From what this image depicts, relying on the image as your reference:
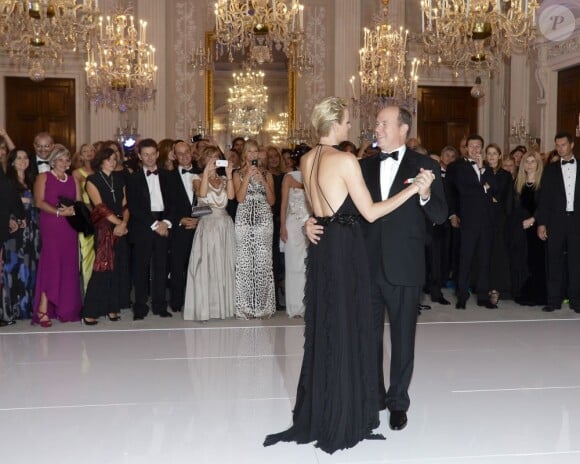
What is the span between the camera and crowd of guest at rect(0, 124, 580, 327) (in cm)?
746

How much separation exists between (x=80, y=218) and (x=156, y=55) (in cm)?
700

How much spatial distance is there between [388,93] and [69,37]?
15.6 feet

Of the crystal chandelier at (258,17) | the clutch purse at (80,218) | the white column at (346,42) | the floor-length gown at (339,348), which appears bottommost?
the floor-length gown at (339,348)

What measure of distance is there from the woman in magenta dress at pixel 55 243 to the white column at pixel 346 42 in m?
7.58

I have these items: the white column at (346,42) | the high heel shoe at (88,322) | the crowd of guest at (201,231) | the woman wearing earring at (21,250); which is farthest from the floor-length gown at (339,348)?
the white column at (346,42)

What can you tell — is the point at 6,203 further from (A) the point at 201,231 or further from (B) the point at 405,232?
(B) the point at 405,232

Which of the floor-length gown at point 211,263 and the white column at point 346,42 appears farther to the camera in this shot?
Result: the white column at point 346,42

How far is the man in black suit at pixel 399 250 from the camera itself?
4349 millimetres

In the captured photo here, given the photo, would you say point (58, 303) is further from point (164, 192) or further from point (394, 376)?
point (394, 376)

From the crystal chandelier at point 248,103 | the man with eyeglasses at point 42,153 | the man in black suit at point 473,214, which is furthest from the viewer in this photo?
the crystal chandelier at point 248,103

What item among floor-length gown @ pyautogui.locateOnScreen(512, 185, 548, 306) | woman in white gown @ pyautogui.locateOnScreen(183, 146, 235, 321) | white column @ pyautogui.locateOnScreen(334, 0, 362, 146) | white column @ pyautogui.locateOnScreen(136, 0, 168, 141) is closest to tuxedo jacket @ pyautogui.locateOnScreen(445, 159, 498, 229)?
floor-length gown @ pyautogui.locateOnScreen(512, 185, 548, 306)

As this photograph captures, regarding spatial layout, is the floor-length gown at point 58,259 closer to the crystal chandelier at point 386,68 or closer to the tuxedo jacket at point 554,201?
the tuxedo jacket at point 554,201

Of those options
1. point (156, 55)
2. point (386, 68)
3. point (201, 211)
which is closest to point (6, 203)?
point (201, 211)

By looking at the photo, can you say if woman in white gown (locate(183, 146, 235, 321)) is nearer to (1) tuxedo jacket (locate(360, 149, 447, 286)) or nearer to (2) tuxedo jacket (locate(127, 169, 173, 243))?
(2) tuxedo jacket (locate(127, 169, 173, 243))
